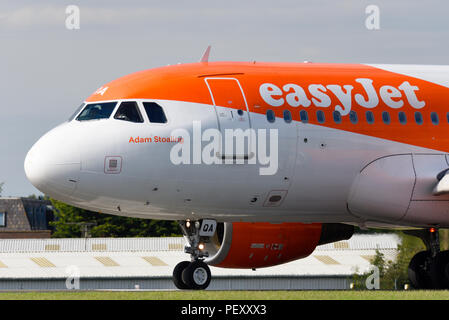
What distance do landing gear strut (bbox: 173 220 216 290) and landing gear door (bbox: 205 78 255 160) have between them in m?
1.80

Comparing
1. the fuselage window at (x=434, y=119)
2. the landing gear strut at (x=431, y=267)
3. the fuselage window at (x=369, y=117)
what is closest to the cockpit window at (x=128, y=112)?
the fuselage window at (x=369, y=117)

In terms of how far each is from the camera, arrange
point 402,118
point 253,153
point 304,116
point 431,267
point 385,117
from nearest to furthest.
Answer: point 253,153 < point 304,116 < point 385,117 < point 402,118 < point 431,267

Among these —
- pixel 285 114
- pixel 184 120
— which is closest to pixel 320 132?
pixel 285 114

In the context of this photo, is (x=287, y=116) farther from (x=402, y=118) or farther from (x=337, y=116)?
(x=402, y=118)

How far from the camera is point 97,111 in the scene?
23562 millimetres

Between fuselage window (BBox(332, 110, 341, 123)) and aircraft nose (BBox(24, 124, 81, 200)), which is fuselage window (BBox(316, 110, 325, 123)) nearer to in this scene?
fuselage window (BBox(332, 110, 341, 123))

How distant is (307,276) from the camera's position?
2149 inches

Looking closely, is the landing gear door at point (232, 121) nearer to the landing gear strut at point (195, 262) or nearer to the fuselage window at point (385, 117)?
the landing gear strut at point (195, 262)

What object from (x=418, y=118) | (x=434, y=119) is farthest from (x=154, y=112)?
(x=434, y=119)

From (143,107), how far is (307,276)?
32.4 m

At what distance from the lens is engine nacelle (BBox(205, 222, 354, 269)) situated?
84.7ft

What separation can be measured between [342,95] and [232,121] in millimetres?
2745

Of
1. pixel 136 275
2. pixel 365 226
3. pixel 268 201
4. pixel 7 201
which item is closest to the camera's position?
pixel 268 201

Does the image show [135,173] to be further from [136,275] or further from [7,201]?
[7,201]
